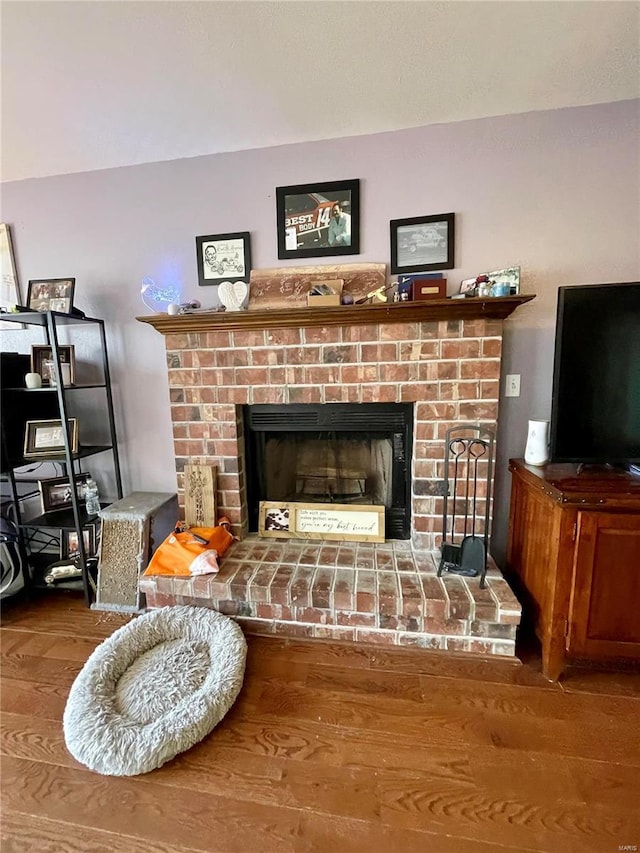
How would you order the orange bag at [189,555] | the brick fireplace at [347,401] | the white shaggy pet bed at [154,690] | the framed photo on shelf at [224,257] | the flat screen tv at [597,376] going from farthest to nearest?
the framed photo on shelf at [224,257]
the orange bag at [189,555]
the brick fireplace at [347,401]
the flat screen tv at [597,376]
the white shaggy pet bed at [154,690]

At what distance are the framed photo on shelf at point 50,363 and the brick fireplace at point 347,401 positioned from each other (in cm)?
54

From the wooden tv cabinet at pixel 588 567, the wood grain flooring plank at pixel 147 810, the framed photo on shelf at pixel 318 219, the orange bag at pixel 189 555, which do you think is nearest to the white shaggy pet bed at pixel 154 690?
the wood grain flooring plank at pixel 147 810

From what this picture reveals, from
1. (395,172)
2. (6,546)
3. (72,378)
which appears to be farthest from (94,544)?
(395,172)

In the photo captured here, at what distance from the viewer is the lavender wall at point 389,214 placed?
5.04 ft

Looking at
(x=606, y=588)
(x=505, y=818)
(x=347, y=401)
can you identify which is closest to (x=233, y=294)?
(x=347, y=401)

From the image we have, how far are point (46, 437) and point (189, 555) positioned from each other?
40.3 inches

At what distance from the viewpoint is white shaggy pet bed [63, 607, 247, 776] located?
1043mm

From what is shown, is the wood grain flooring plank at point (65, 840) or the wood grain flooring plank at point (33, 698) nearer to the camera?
the wood grain flooring plank at point (65, 840)

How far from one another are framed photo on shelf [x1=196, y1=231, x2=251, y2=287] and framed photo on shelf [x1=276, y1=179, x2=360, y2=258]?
7.5 inches

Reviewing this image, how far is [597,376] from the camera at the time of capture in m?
1.39

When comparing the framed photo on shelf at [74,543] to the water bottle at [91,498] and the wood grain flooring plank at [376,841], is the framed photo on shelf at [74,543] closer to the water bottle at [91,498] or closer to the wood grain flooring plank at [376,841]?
the water bottle at [91,498]

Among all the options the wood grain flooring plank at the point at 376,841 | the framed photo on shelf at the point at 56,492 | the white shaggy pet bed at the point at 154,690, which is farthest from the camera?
the framed photo on shelf at the point at 56,492

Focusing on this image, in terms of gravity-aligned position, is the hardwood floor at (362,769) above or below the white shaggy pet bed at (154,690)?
below

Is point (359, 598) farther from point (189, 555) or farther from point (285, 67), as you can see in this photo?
point (285, 67)
